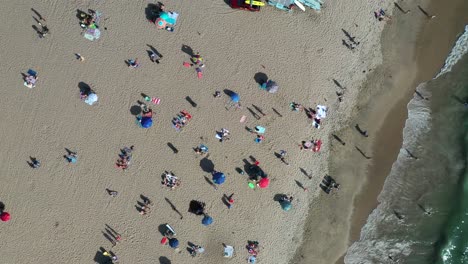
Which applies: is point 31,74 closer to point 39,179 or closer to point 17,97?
point 17,97

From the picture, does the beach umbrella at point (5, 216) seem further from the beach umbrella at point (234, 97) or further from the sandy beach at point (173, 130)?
the beach umbrella at point (234, 97)

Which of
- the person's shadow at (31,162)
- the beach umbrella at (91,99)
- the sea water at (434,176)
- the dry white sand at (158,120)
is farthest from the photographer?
the sea water at (434,176)

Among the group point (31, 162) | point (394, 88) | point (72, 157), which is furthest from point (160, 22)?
point (394, 88)

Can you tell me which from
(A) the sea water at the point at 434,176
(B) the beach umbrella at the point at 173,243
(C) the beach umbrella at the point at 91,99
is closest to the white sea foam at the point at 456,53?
(A) the sea water at the point at 434,176

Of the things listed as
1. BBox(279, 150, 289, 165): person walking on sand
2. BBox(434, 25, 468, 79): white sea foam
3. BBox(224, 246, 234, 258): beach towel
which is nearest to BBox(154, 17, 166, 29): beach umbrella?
BBox(279, 150, 289, 165): person walking on sand

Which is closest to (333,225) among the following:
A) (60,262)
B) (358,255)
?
(358,255)

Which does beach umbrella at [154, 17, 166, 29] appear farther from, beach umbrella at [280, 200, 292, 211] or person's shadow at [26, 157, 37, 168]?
beach umbrella at [280, 200, 292, 211]
